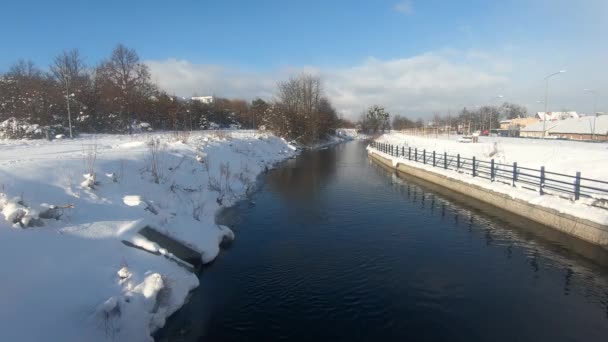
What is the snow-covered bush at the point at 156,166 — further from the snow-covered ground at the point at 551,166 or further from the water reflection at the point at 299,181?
the snow-covered ground at the point at 551,166

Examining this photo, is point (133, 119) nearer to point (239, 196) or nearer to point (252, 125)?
point (239, 196)

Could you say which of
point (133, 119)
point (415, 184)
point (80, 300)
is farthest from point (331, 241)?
point (133, 119)

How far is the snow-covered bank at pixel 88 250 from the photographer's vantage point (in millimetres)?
5730

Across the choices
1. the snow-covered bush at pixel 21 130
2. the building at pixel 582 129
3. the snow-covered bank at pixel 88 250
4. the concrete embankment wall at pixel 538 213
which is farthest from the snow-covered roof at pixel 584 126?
the snow-covered bush at pixel 21 130

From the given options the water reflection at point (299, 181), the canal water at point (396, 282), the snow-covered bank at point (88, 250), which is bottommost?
the canal water at point (396, 282)

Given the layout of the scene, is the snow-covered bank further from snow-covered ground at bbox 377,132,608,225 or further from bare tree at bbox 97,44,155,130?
bare tree at bbox 97,44,155,130

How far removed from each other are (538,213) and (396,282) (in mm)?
8135

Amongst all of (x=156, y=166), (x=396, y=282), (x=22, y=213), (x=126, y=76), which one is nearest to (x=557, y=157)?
(x=396, y=282)

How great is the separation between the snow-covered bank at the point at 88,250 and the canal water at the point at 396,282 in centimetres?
82

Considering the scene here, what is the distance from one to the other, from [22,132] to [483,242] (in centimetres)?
3203

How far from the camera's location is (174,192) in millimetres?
13938

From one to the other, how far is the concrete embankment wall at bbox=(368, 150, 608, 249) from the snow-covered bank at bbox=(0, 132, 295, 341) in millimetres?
11504

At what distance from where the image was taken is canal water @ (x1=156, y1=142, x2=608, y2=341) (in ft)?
22.6

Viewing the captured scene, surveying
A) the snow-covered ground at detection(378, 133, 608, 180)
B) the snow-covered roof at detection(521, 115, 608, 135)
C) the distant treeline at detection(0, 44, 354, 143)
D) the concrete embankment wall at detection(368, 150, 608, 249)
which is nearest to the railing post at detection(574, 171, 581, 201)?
the concrete embankment wall at detection(368, 150, 608, 249)
